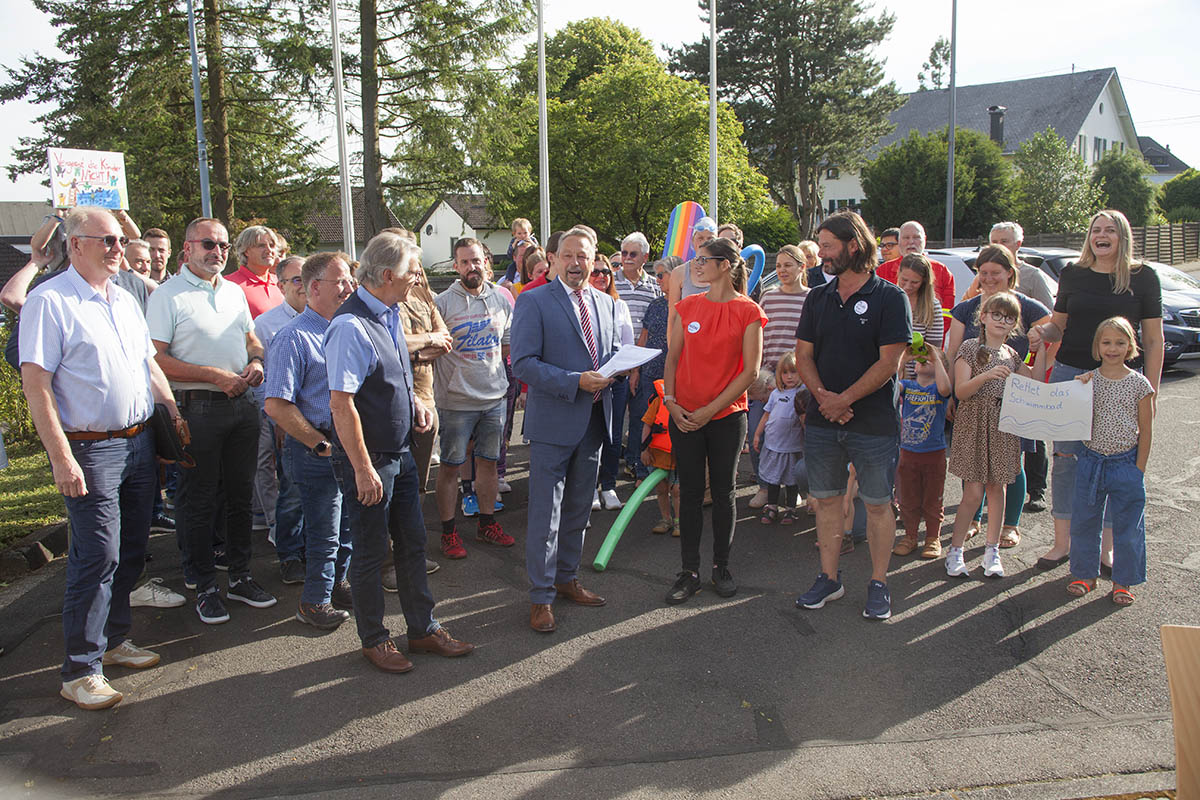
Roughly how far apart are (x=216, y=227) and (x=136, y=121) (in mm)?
21414

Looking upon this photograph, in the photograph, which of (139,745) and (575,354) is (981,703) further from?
(139,745)

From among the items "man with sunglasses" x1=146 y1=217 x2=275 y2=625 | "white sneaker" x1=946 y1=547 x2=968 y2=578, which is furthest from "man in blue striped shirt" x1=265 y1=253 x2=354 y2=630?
"white sneaker" x1=946 y1=547 x2=968 y2=578

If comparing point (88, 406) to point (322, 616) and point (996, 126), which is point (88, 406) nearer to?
point (322, 616)

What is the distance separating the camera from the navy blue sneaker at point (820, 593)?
482 cm

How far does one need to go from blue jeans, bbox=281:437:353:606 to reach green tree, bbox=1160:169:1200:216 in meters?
49.4

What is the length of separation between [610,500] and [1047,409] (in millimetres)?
3152

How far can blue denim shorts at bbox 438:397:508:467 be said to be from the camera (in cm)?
582

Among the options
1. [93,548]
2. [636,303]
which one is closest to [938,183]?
[636,303]

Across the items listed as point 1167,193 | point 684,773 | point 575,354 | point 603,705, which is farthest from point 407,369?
point 1167,193

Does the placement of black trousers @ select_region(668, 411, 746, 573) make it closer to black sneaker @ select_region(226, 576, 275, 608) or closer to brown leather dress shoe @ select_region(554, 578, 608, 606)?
brown leather dress shoe @ select_region(554, 578, 608, 606)

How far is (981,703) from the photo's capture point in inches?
149

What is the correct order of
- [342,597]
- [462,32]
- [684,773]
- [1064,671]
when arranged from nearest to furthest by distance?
A: [684,773]
[1064,671]
[342,597]
[462,32]

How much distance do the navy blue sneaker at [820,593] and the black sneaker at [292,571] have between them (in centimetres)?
294

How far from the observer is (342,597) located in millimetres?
5016
